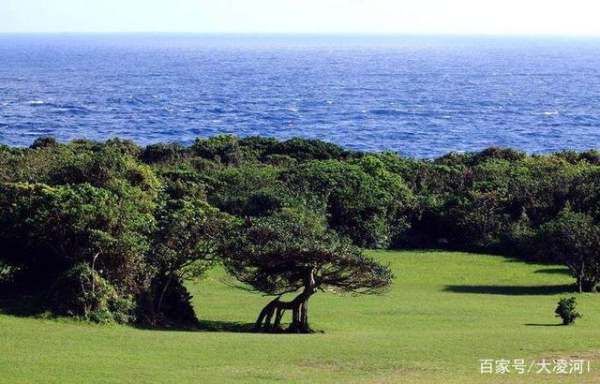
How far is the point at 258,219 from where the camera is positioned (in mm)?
33000

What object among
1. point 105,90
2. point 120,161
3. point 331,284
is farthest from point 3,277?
point 105,90

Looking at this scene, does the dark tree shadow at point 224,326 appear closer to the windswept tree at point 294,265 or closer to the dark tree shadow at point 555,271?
the windswept tree at point 294,265

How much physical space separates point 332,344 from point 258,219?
7550mm

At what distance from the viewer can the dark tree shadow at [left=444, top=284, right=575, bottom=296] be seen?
40.3m

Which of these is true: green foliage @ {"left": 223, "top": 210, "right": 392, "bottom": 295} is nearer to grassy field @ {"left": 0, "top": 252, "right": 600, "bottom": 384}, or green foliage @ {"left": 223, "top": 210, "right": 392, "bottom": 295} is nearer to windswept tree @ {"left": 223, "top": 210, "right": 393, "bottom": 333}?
windswept tree @ {"left": 223, "top": 210, "right": 393, "bottom": 333}

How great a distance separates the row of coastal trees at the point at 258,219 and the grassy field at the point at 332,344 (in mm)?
1730

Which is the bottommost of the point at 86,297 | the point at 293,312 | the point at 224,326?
the point at 224,326

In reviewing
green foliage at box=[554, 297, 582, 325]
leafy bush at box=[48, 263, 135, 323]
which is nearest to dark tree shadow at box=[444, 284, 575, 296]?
green foliage at box=[554, 297, 582, 325]

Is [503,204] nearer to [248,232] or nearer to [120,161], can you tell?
[120,161]

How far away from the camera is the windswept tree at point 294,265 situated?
29516 millimetres

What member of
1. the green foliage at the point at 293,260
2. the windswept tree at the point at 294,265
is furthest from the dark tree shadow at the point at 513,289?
the windswept tree at the point at 294,265

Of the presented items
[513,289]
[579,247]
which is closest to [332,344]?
[513,289]

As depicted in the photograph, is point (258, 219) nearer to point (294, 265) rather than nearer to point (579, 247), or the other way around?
point (294, 265)

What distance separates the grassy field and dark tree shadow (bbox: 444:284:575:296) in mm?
592
